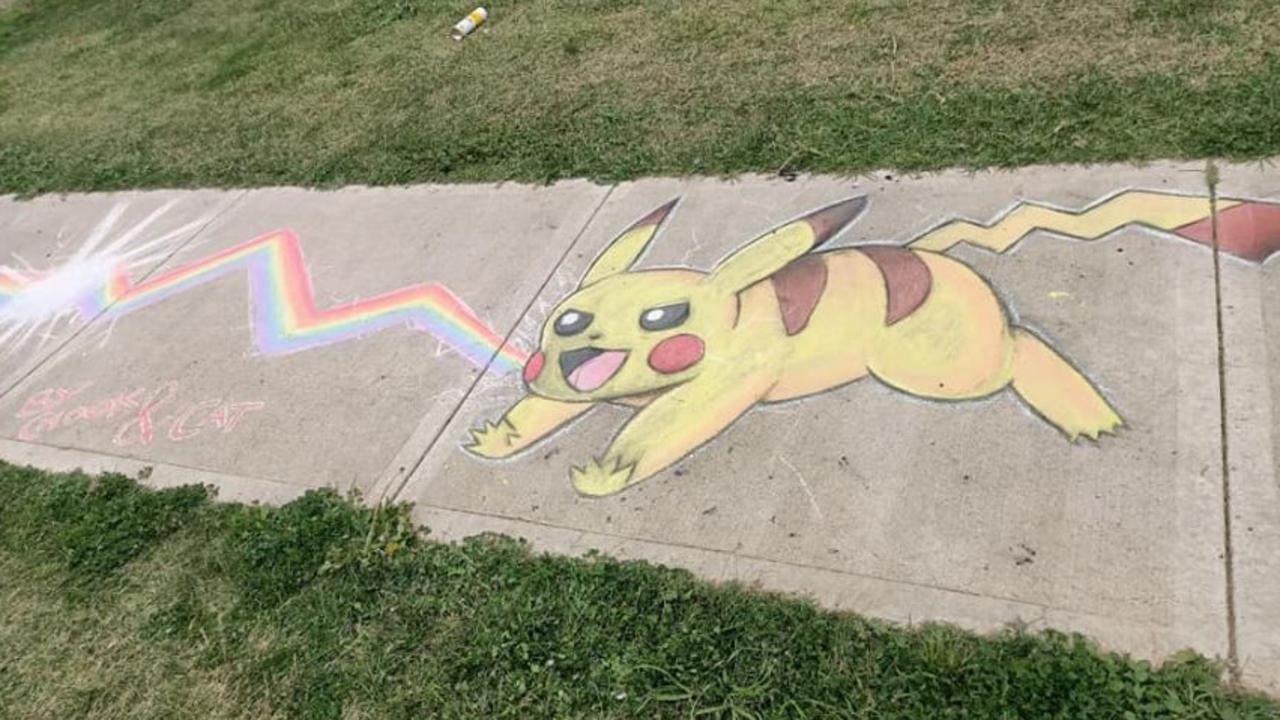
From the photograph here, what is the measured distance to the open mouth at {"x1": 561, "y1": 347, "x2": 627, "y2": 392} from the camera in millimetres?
3777

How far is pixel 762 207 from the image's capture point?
14.7 feet

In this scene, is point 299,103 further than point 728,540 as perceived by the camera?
Yes

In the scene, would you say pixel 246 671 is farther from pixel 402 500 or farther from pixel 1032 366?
pixel 1032 366

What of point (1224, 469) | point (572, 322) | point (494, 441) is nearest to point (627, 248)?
point (572, 322)

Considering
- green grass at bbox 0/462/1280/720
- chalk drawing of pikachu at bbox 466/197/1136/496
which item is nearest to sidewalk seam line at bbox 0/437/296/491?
green grass at bbox 0/462/1280/720

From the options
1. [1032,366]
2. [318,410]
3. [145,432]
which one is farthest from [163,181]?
[1032,366]

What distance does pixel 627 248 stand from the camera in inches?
175

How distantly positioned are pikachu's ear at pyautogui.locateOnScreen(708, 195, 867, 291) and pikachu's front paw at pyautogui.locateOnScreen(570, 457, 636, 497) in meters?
1.04

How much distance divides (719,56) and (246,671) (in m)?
4.47

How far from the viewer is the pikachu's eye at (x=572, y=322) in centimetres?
404

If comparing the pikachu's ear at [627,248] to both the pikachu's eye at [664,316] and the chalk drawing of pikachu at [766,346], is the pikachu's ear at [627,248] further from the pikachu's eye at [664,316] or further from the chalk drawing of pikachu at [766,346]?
the pikachu's eye at [664,316]

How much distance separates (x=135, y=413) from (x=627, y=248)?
2.39m

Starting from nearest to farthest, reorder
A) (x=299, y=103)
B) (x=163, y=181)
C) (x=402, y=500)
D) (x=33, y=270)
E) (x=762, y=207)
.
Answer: (x=402, y=500) < (x=762, y=207) < (x=33, y=270) < (x=163, y=181) < (x=299, y=103)

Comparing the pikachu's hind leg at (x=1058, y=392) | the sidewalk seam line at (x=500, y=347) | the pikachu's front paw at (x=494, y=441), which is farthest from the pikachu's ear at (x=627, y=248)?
the pikachu's hind leg at (x=1058, y=392)
